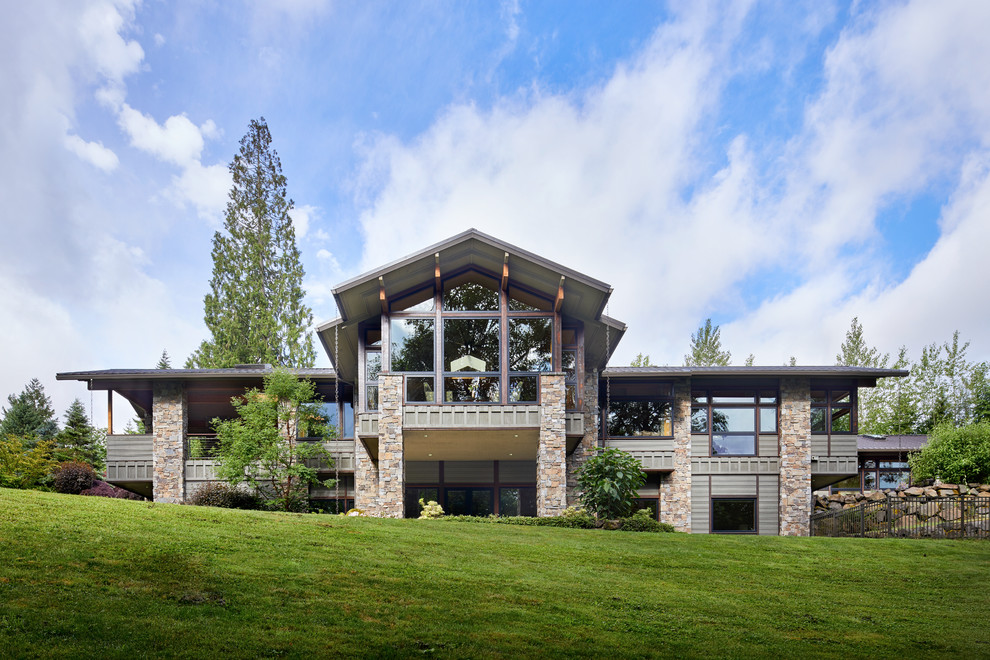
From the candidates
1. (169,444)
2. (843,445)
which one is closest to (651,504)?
(843,445)

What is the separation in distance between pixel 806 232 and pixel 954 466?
17.9 metres

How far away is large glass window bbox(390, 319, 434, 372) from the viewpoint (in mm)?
20844

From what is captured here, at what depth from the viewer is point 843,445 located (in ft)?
81.7

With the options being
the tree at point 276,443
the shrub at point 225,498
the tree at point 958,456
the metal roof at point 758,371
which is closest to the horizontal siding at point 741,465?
the metal roof at point 758,371

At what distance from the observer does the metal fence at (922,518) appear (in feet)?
62.7

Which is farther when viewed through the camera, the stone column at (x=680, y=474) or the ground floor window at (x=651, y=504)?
the ground floor window at (x=651, y=504)

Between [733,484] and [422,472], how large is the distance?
11.1 metres

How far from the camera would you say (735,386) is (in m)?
25.2

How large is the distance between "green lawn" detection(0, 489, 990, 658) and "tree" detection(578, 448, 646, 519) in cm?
259

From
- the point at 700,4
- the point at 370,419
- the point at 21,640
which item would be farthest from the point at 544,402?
the point at 700,4

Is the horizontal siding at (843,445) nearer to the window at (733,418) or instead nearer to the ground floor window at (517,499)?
the window at (733,418)

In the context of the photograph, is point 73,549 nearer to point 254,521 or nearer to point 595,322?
point 254,521

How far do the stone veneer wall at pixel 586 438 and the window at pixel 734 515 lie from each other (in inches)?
197

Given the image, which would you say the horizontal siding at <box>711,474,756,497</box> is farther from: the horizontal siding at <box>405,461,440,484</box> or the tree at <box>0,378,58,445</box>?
the tree at <box>0,378,58,445</box>
